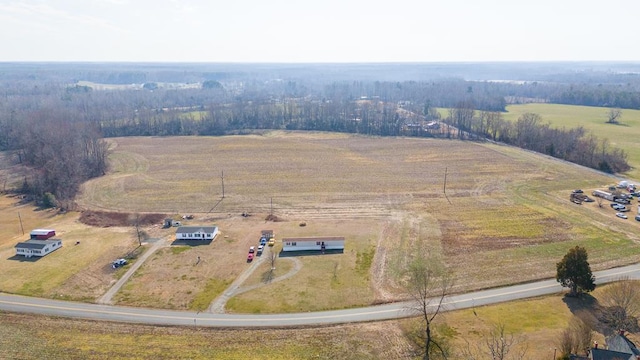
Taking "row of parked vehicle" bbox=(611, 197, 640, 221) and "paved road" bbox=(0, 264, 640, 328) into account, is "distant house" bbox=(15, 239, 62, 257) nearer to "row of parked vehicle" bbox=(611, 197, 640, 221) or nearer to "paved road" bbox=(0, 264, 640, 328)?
"paved road" bbox=(0, 264, 640, 328)

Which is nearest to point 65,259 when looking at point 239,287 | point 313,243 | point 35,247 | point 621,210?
point 35,247

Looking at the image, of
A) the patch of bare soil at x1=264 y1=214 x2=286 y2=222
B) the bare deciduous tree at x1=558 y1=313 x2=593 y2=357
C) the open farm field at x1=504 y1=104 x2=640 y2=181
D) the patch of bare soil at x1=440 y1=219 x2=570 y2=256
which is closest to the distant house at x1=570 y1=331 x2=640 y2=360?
the bare deciduous tree at x1=558 y1=313 x2=593 y2=357

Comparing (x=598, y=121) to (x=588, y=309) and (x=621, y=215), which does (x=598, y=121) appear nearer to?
(x=621, y=215)

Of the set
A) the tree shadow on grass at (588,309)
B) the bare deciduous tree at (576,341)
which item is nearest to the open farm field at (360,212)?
the tree shadow on grass at (588,309)

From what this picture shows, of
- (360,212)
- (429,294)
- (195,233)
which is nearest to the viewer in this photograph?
(429,294)

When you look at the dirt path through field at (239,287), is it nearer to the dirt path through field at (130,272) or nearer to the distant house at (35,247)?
the dirt path through field at (130,272)

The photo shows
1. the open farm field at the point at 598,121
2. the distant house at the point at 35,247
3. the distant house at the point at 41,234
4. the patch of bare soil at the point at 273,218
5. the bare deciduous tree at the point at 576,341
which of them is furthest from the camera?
the open farm field at the point at 598,121
